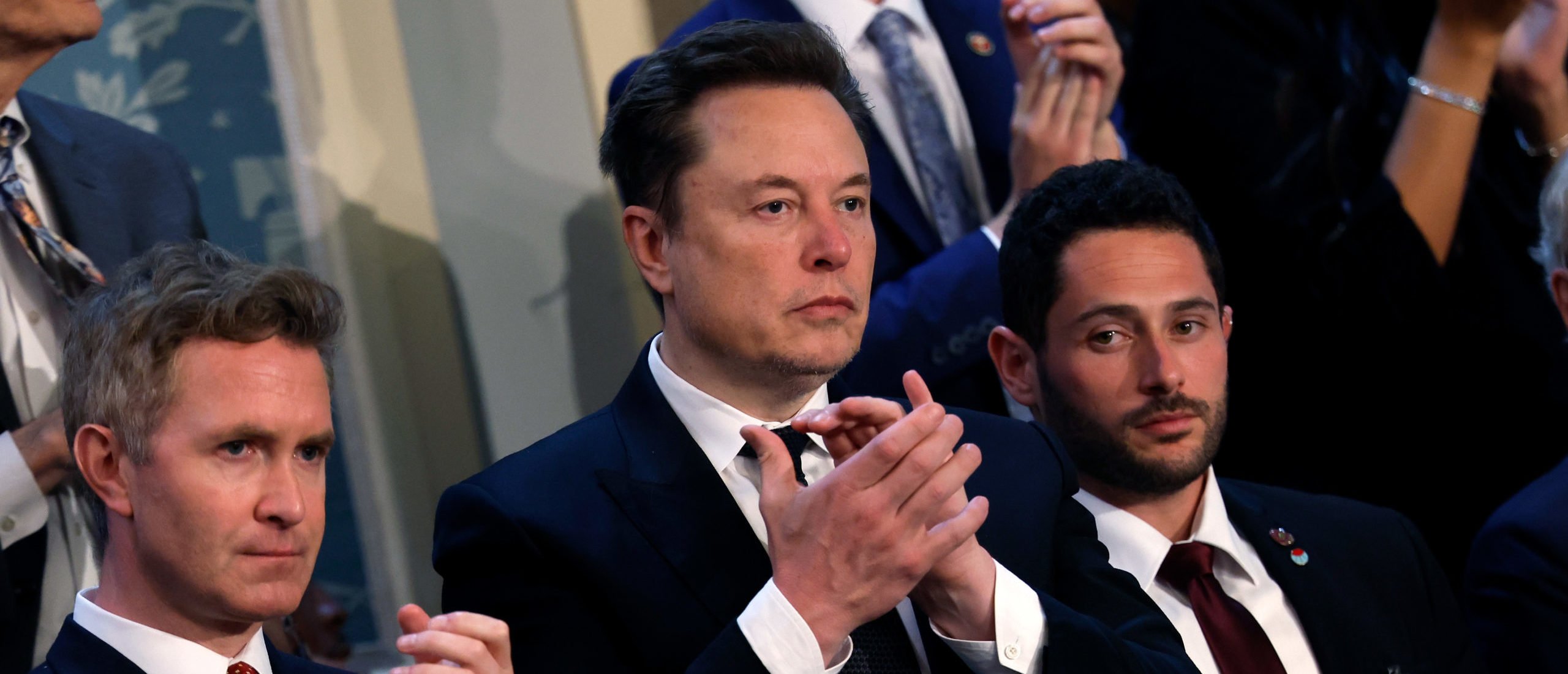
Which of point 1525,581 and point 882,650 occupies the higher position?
point 882,650

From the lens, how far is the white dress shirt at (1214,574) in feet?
7.25

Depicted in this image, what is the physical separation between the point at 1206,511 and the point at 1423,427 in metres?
0.86

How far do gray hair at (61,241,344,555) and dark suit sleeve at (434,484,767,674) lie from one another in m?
0.25

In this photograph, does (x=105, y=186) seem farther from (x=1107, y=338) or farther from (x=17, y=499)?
(x=1107, y=338)

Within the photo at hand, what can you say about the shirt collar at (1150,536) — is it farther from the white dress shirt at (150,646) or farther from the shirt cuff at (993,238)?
the white dress shirt at (150,646)

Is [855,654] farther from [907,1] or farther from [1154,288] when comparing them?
[907,1]

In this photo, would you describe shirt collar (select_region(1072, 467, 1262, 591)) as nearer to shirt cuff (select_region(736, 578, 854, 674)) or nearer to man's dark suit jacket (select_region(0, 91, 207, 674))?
shirt cuff (select_region(736, 578, 854, 674))

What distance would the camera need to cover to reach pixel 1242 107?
2.87 meters

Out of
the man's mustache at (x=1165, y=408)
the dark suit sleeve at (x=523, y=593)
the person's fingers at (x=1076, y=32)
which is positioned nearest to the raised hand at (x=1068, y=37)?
the person's fingers at (x=1076, y=32)

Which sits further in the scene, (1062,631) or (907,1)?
(907,1)

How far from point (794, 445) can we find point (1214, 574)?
73 cm

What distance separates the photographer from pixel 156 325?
1.70 m

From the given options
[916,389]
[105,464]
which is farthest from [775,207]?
[105,464]

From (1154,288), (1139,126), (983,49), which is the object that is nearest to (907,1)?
(983,49)
